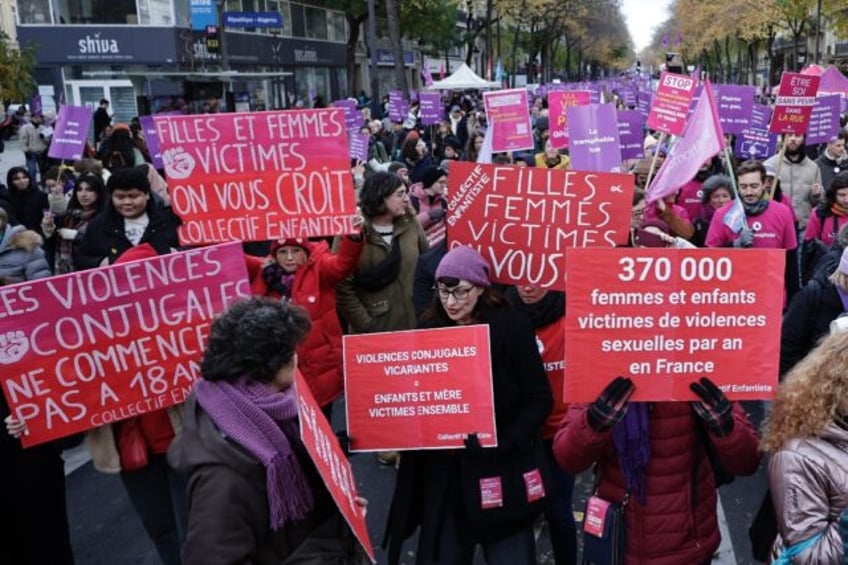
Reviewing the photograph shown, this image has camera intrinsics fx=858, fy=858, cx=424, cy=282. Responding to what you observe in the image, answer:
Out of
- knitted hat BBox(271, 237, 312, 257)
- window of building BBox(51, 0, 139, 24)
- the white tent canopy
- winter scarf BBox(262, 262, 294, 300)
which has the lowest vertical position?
winter scarf BBox(262, 262, 294, 300)

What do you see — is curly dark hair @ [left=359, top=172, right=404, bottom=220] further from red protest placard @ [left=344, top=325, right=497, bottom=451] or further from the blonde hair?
the blonde hair

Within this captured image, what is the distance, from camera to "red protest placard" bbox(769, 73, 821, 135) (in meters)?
8.27

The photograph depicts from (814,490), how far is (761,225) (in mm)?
4170

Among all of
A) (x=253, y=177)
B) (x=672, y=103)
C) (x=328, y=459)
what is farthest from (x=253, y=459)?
(x=672, y=103)

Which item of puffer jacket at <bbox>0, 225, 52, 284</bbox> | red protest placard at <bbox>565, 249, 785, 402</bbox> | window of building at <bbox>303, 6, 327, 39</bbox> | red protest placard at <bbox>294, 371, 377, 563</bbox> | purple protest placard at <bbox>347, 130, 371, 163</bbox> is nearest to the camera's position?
red protest placard at <bbox>294, 371, 377, 563</bbox>

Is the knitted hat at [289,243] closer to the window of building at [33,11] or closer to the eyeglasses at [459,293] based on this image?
the eyeglasses at [459,293]

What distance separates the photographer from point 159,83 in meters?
26.7

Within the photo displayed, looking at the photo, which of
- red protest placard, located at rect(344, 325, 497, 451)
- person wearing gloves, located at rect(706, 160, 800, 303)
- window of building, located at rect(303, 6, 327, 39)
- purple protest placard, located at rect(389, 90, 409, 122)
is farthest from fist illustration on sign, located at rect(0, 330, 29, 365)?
window of building, located at rect(303, 6, 327, 39)

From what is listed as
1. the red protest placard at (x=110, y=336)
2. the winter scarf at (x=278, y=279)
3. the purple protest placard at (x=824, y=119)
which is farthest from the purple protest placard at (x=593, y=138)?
the red protest placard at (x=110, y=336)

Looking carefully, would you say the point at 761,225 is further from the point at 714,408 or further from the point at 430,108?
the point at 430,108

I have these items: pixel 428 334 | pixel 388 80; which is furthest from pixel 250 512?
pixel 388 80

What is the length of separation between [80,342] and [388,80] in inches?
2088

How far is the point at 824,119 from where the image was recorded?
1030 cm

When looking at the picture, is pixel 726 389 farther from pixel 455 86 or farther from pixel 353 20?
pixel 353 20
